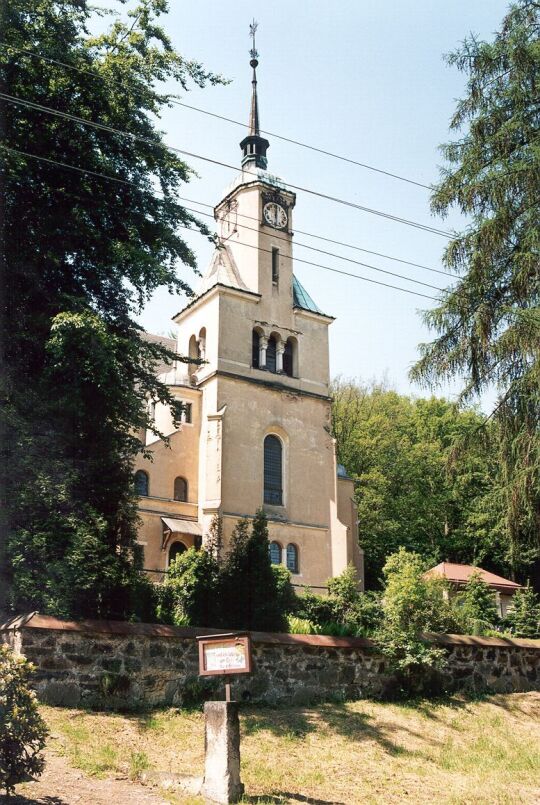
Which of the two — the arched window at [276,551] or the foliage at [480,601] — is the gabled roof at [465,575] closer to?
the arched window at [276,551]

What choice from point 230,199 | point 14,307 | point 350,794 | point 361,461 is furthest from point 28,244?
point 361,461

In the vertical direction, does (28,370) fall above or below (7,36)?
below

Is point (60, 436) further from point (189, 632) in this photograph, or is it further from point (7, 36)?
point (7, 36)

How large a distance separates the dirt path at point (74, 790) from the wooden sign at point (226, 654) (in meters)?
1.44

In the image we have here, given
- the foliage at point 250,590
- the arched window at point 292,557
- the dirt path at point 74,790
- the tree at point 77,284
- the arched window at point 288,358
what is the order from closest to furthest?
the dirt path at point 74,790, the tree at point 77,284, the foliage at point 250,590, the arched window at point 292,557, the arched window at point 288,358

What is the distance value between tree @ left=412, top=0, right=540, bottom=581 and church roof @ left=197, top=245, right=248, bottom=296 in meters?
16.3

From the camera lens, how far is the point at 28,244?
1449 centimetres

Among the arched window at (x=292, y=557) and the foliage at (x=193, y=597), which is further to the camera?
the arched window at (x=292, y=557)

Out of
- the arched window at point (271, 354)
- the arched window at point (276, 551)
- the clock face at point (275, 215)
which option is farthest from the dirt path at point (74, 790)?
the clock face at point (275, 215)

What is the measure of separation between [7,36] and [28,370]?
6217 millimetres

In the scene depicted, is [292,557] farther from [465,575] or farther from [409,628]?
[409,628]

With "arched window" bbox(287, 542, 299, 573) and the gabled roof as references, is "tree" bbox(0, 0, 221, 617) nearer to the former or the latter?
"arched window" bbox(287, 542, 299, 573)

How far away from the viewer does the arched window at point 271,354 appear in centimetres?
3222

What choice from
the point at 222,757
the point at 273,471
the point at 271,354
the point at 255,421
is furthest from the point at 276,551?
the point at 222,757
